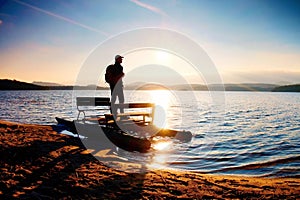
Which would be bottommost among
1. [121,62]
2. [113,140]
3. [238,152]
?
[238,152]

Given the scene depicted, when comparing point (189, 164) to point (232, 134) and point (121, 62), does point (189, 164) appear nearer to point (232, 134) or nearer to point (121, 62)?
point (121, 62)

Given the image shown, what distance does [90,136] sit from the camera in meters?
13.3

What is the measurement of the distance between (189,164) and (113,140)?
3.92m

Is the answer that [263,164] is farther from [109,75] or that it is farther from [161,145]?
[109,75]

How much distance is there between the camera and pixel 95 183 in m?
5.86

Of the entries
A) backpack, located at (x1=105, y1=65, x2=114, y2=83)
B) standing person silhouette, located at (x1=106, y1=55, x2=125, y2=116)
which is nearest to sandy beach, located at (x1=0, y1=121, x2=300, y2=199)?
standing person silhouette, located at (x1=106, y1=55, x2=125, y2=116)

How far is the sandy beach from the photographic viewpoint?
5.13 metres

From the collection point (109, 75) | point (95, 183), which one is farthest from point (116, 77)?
point (95, 183)

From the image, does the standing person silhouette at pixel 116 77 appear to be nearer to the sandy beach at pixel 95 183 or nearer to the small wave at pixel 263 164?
the sandy beach at pixel 95 183

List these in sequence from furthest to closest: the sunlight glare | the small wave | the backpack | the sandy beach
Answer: the sunlight glare < the backpack < the small wave < the sandy beach

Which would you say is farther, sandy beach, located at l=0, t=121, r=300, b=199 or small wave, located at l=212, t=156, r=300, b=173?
small wave, located at l=212, t=156, r=300, b=173

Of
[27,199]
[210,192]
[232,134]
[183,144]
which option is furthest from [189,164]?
[232,134]

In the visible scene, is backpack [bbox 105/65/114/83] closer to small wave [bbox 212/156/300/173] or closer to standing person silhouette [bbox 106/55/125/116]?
standing person silhouette [bbox 106/55/125/116]

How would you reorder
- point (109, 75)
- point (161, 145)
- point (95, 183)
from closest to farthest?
point (95, 183) → point (109, 75) → point (161, 145)
